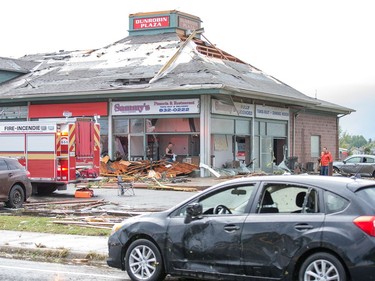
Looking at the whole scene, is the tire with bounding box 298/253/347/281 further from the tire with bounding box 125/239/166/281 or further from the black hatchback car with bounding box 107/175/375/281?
the tire with bounding box 125/239/166/281

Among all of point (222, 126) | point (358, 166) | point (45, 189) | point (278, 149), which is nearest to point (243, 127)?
point (222, 126)

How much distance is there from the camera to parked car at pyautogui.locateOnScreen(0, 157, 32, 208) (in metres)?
18.2

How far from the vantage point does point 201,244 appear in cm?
839

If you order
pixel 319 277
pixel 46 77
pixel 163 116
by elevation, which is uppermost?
pixel 46 77

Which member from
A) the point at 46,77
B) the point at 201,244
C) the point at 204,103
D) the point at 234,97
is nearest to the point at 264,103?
the point at 234,97

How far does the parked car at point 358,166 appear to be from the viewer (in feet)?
125

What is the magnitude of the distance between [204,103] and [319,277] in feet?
79.3

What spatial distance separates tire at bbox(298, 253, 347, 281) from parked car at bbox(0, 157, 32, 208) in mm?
12580

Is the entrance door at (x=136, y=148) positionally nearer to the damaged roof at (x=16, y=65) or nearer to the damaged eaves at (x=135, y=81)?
the damaged eaves at (x=135, y=81)

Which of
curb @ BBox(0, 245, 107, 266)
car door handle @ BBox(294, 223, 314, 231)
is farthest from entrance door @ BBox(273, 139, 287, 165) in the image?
car door handle @ BBox(294, 223, 314, 231)

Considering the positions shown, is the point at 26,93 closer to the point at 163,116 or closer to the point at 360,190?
the point at 163,116

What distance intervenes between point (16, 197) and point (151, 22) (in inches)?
963

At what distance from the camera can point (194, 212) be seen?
851 cm

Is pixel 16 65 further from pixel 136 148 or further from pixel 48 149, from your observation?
pixel 48 149
